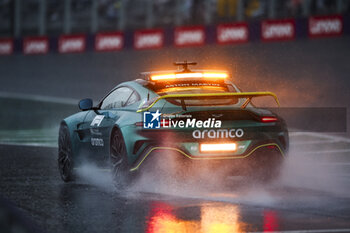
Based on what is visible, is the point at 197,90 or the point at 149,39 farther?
Result: the point at 149,39

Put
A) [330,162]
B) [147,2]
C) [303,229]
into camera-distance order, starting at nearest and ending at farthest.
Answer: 1. [303,229]
2. [330,162]
3. [147,2]

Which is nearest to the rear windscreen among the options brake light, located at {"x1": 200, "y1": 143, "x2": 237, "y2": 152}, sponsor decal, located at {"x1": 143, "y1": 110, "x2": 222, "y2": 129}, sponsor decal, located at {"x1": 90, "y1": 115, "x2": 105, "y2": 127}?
sponsor decal, located at {"x1": 143, "y1": 110, "x2": 222, "y2": 129}

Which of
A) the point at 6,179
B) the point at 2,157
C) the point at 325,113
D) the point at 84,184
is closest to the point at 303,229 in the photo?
the point at 84,184

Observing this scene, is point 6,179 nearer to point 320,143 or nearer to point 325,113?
point 320,143

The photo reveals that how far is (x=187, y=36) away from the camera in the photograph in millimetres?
32750

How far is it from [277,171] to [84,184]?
2655 mm

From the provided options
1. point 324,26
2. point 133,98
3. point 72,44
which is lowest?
point 133,98

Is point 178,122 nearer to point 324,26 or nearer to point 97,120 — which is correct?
point 97,120

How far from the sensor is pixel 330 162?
38.3 ft

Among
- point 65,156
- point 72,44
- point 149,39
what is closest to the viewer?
point 65,156

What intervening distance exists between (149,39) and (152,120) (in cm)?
2607

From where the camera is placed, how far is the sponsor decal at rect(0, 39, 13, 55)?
39.8 metres

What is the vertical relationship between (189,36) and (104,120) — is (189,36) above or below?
above

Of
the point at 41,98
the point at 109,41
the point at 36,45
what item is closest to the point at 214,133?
the point at 41,98
